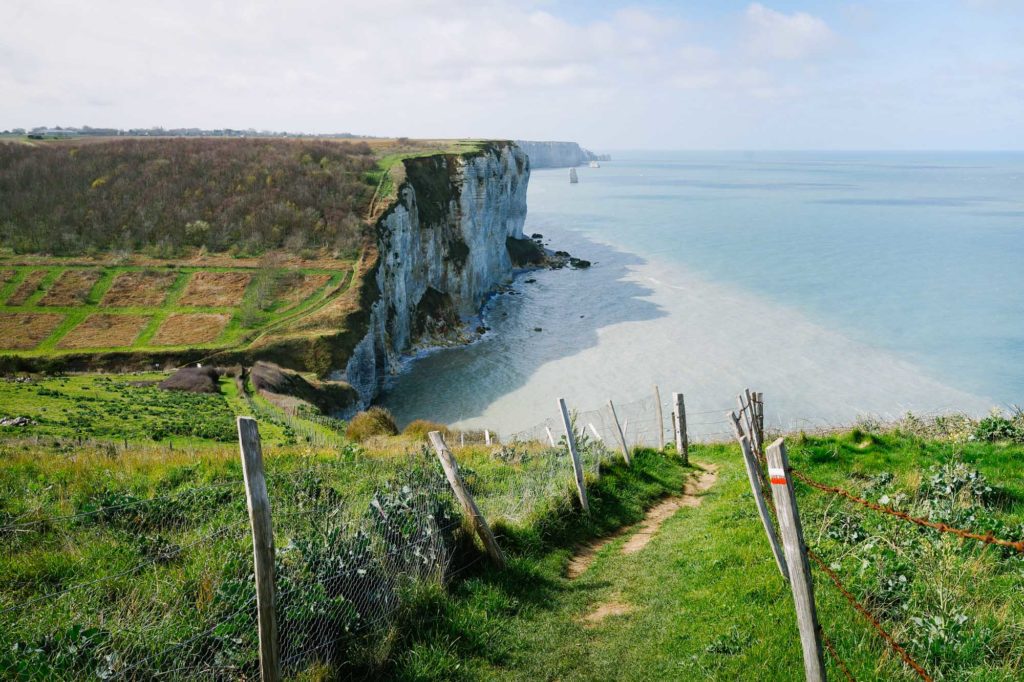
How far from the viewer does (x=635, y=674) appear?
715cm

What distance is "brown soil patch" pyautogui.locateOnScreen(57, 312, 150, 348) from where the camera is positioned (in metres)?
43.3

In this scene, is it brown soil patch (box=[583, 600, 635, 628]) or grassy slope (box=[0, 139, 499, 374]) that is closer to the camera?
brown soil patch (box=[583, 600, 635, 628])

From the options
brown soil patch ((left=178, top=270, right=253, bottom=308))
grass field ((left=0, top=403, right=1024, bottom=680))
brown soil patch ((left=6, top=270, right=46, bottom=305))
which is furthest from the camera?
brown soil patch ((left=178, top=270, right=253, bottom=308))

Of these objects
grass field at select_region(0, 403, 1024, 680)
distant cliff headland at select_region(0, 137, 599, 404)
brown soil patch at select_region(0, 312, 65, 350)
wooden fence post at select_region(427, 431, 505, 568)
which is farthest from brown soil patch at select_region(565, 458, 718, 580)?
brown soil patch at select_region(0, 312, 65, 350)

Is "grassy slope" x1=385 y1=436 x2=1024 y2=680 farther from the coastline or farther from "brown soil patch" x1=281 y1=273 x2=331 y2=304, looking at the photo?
"brown soil patch" x1=281 y1=273 x2=331 y2=304

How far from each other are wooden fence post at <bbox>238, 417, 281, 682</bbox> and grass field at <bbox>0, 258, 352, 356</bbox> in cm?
4127

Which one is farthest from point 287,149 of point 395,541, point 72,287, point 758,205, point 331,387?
point 758,205

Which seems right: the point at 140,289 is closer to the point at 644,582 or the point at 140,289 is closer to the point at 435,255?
the point at 435,255

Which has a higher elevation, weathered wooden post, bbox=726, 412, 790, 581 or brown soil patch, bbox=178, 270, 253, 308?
weathered wooden post, bbox=726, 412, 790, 581

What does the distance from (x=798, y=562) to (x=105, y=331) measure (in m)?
50.6

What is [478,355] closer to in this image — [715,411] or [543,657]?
[715,411]

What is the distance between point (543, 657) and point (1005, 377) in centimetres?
5015

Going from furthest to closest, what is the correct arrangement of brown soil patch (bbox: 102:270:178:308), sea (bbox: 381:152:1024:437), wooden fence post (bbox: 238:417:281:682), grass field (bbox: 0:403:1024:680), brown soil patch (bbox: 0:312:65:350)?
brown soil patch (bbox: 102:270:178:308), brown soil patch (bbox: 0:312:65:350), sea (bbox: 381:152:1024:437), grass field (bbox: 0:403:1024:680), wooden fence post (bbox: 238:417:281:682)

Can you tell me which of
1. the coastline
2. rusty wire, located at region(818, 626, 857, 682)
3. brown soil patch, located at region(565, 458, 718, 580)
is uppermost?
rusty wire, located at region(818, 626, 857, 682)
